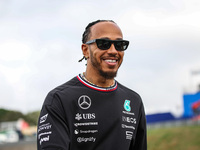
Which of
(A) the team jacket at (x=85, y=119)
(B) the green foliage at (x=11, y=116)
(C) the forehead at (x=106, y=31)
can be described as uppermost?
(C) the forehead at (x=106, y=31)

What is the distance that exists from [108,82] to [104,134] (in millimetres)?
555

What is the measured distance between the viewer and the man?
362 cm

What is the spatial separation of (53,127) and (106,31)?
1.11 m

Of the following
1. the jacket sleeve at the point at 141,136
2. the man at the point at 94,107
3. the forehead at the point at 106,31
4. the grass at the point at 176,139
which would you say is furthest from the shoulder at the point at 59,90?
the grass at the point at 176,139

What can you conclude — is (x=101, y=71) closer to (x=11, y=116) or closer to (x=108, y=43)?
(x=108, y=43)

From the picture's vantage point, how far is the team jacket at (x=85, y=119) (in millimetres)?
3596

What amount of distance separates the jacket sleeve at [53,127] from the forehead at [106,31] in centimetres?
76

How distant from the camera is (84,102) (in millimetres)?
3824

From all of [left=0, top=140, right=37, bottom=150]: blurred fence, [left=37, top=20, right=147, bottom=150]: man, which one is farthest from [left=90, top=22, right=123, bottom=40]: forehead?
[left=0, top=140, right=37, bottom=150]: blurred fence

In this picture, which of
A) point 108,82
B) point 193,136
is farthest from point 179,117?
point 108,82

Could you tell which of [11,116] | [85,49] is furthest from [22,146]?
[11,116]

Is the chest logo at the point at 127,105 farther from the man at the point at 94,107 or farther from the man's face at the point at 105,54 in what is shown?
the man's face at the point at 105,54

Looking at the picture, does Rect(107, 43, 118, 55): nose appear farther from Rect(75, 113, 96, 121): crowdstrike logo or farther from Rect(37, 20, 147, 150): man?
Rect(75, 113, 96, 121): crowdstrike logo

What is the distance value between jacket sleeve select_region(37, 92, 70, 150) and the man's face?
21.1 inches
